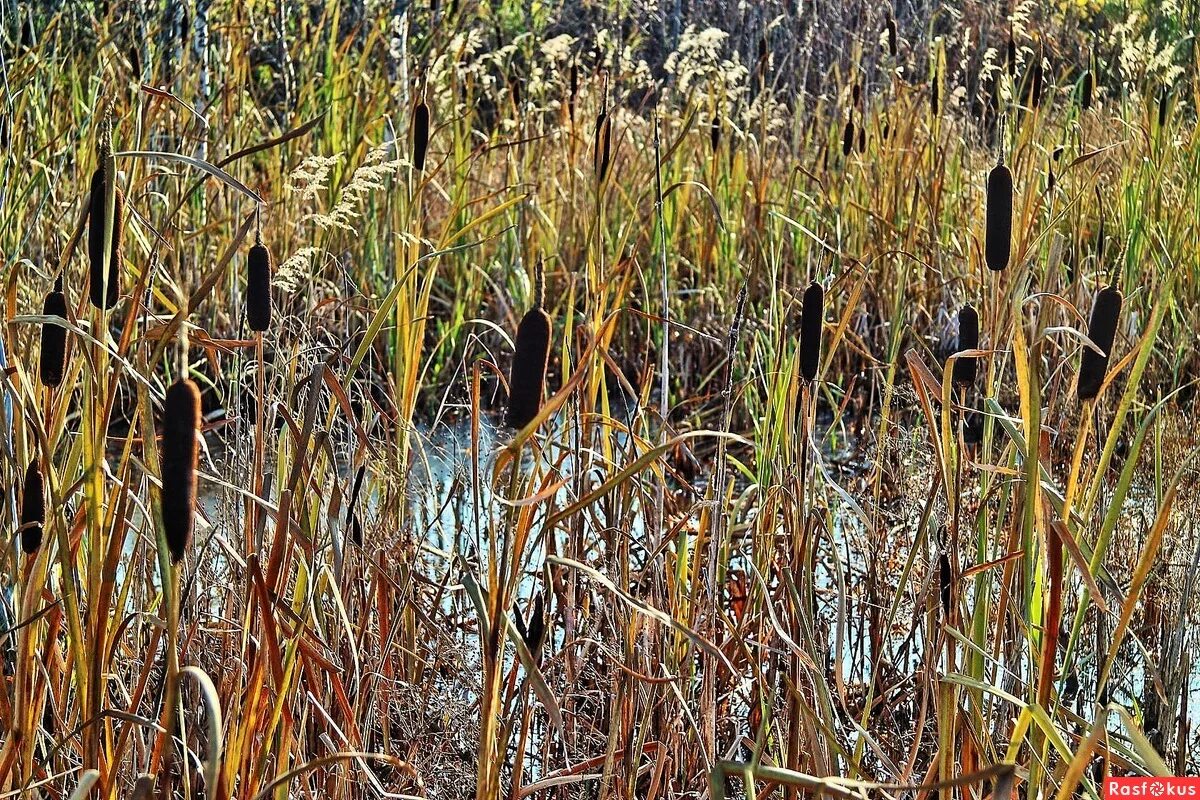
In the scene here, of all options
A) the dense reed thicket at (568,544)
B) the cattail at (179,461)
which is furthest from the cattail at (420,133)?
the cattail at (179,461)

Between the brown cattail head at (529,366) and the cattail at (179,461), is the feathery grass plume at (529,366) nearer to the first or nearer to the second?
the brown cattail head at (529,366)

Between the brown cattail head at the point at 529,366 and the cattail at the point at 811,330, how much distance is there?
406 millimetres

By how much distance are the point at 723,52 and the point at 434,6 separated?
601cm

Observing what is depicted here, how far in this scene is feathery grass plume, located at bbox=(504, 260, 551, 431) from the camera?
78 centimetres

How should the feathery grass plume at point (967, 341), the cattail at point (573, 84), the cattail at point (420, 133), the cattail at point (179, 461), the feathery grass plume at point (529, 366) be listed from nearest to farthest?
the cattail at point (179, 461) → the feathery grass plume at point (529, 366) → the feathery grass plume at point (967, 341) → the cattail at point (420, 133) → the cattail at point (573, 84)

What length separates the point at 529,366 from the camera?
0.79 meters

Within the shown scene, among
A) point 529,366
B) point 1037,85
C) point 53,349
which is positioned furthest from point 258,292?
point 1037,85

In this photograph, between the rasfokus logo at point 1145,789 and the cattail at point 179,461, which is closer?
the cattail at point 179,461

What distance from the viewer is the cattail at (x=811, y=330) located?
3.78 ft

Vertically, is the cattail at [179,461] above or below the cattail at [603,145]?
below

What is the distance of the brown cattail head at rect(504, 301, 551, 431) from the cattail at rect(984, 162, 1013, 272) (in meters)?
0.51

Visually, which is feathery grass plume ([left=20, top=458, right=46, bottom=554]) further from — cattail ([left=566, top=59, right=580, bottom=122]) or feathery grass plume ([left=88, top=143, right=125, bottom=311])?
cattail ([left=566, top=59, right=580, bottom=122])

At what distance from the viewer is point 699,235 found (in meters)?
3.83

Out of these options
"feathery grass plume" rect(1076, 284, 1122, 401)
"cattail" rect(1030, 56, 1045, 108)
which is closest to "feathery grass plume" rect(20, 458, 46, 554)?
"feathery grass plume" rect(1076, 284, 1122, 401)
